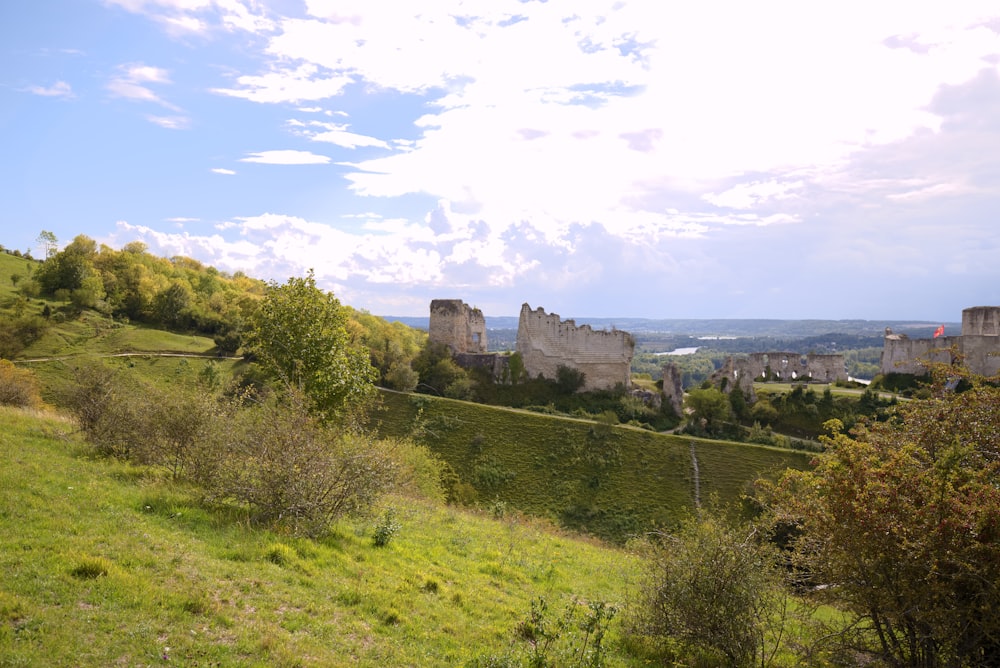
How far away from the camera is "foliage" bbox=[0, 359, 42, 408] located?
2633 centimetres

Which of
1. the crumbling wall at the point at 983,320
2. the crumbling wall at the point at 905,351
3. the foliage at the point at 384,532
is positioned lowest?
the foliage at the point at 384,532

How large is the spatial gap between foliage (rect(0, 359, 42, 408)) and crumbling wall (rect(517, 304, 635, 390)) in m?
34.2

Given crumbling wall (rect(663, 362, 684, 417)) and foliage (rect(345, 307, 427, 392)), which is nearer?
foliage (rect(345, 307, 427, 392))

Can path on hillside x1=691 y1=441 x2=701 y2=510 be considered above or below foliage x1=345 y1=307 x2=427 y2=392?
below

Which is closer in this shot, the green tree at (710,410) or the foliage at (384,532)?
the foliage at (384,532)

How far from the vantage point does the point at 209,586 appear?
9250mm

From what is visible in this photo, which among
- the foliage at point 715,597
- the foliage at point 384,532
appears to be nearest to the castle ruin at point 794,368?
the foliage at point 384,532

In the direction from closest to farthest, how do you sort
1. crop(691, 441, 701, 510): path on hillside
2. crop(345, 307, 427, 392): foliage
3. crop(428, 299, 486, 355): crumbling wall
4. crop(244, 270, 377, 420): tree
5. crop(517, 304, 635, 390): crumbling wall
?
crop(244, 270, 377, 420): tree < crop(691, 441, 701, 510): path on hillside < crop(345, 307, 427, 392): foliage < crop(517, 304, 635, 390): crumbling wall < crop(428, 299, 486, 355): crumbling wall

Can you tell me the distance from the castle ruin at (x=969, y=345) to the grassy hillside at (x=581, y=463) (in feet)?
61.5

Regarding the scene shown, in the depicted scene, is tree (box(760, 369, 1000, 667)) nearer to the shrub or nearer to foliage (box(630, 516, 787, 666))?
foliage (box(630, 516, 787, 666))

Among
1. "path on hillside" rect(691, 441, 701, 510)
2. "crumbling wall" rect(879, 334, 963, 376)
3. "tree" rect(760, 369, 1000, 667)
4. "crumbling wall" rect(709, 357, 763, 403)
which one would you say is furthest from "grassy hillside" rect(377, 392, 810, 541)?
"tree" rect(760, 369, 1000, 667)

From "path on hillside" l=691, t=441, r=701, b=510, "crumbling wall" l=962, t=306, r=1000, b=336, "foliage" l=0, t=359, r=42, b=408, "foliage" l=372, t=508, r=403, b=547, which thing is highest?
"crumbling wall" l=962, t=306, r=1000, b=336

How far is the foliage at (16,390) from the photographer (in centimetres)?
2633

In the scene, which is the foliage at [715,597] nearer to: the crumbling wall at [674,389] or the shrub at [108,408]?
→ the shrub at [108,408]
